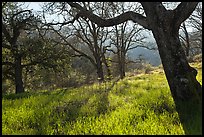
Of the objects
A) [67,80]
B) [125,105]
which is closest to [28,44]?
[125,105]

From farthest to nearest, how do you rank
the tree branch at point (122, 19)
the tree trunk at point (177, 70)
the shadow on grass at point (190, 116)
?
the tree branch at point (122, 19) < the tree trunk at point (177, 70) < the shadow on grass at point (190, 116)

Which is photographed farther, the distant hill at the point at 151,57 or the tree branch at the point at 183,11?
the distant hill at the point at 151,57

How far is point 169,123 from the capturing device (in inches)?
192

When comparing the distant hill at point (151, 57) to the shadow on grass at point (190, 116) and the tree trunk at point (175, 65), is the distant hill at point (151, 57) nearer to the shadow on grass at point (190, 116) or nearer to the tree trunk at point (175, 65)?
the tree trunk at point (175, 65)

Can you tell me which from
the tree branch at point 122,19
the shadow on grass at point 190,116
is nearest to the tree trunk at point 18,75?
→ the tree branch at point 122,19

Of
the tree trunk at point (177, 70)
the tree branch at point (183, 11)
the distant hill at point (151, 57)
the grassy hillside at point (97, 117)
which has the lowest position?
the grassy hillside at point (97, 117)

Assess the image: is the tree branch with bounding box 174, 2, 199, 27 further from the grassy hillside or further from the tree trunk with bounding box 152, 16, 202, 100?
the grassy hillside

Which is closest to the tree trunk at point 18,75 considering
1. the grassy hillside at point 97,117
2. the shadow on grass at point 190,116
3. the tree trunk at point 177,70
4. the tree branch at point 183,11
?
the grassy hillside at point 97,117

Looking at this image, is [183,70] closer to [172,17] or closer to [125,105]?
[172,17]

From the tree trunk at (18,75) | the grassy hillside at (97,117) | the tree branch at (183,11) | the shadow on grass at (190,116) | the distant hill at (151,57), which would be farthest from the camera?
the distant hill at (151,57)

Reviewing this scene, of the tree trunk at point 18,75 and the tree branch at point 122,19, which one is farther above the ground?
the tree branch at point 122,19

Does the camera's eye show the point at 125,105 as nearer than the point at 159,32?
No

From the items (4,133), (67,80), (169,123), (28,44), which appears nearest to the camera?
(169,123)

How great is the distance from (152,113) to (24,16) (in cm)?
1389
